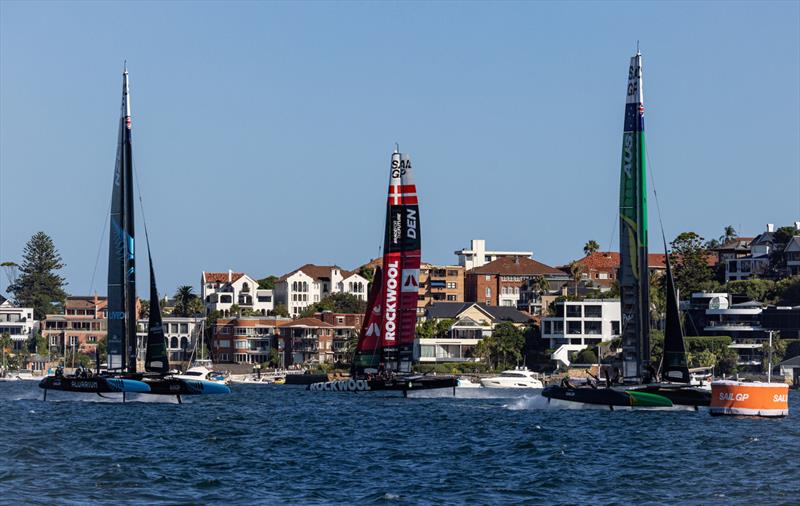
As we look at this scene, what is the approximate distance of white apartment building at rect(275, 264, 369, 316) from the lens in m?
194

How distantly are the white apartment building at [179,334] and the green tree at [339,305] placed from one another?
614 inches

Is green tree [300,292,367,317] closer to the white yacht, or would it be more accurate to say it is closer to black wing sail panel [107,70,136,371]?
the white yacht

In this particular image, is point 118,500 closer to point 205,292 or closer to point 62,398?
point 62,398

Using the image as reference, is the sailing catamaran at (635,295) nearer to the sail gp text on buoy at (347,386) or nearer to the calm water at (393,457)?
the calm water at (393,457)

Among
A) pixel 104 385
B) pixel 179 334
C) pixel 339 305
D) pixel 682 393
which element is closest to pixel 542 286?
pixel 339 305

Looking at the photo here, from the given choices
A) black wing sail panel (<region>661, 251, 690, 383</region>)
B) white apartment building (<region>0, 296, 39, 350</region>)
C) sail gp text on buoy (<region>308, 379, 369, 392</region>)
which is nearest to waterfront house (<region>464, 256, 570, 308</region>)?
white apartment building (<region>0, 296, 39, 350</region>)

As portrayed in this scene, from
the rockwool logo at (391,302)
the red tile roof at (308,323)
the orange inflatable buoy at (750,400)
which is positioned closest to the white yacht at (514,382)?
the rockwool logo at (391,302)

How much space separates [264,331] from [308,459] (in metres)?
129

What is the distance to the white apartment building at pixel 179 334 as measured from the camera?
17012cm

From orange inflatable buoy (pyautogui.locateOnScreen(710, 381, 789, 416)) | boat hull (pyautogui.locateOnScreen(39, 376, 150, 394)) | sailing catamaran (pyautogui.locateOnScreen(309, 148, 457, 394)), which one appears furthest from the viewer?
sailing catamaran (pyautogui.locateOnScreen(309, 148, 457, 394))

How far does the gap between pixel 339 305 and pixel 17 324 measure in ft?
137

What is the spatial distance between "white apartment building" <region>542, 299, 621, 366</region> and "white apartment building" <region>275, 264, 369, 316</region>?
50.3m

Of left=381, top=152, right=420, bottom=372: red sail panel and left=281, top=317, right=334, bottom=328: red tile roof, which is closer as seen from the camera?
left=381, top=152, right=420, bottom=372: red sail panel

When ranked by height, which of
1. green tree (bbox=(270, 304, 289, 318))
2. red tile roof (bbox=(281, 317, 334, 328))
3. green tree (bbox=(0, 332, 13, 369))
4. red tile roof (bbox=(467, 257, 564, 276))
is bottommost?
green tree (bbox=(0, 332, 13, 369))
